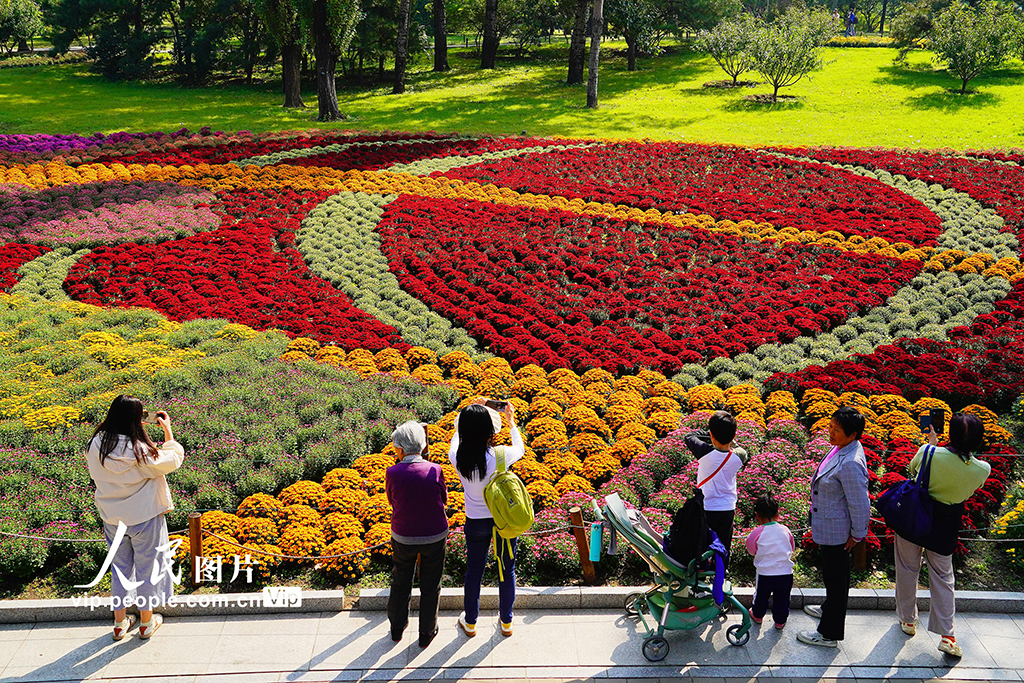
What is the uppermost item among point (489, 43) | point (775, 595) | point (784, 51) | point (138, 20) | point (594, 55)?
point (138, 20)

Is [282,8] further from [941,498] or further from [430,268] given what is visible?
[941,498]

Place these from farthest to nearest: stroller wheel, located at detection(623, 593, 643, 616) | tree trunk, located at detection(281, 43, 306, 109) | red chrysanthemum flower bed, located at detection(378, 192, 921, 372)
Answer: tree trunk, located at detection(281, 43, 306, 109) → red chrysanthemum flower bed, located at detection(378, 192, 921, 372) → stroller wheel, located at detection(623, 593, 643, 616)

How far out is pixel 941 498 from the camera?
5793 millimetres

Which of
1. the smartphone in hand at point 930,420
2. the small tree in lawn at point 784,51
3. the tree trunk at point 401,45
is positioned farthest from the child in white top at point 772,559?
the small tree in lawn at point 784,51

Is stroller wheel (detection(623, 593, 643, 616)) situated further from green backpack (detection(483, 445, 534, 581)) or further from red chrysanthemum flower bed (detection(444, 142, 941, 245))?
red chrysanthemum flower bed (detection(444, 142, 941, 245))

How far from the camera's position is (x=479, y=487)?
5.79m

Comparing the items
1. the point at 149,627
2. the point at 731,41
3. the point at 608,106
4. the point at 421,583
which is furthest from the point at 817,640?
the point at 731,41

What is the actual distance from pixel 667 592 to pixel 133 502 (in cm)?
398

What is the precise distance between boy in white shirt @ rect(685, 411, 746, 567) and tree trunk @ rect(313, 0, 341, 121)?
26635 mm

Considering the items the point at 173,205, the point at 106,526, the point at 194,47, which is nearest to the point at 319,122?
the point at 173,205

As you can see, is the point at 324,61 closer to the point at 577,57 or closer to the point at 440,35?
the point at 577,57

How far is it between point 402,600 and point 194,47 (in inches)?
1709

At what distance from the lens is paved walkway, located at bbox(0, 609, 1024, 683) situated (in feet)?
18.4

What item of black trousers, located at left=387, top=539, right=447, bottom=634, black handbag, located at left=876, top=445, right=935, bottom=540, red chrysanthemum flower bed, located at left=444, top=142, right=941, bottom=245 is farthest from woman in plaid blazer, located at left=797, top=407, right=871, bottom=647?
red chrysanthemum flower bed, located at left=444, top=142, right=941, bottom=245
